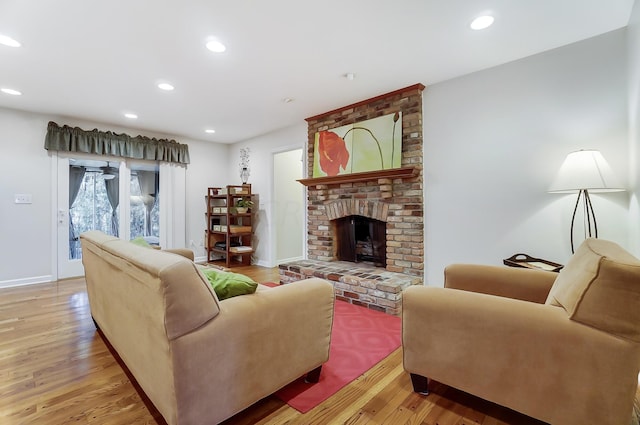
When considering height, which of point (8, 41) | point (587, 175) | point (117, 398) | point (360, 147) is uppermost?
point (8, 41)

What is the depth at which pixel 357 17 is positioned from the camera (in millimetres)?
2029

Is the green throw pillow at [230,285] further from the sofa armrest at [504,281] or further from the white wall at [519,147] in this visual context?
the white wall at [519,147]

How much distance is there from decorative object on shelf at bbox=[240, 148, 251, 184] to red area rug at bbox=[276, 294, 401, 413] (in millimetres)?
3230

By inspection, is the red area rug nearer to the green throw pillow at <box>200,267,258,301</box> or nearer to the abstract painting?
the green throw pillow at <box>200,267,258,301</box>

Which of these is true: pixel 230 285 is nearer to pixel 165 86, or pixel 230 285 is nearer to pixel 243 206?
pixel 165 86

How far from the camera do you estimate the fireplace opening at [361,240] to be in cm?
369

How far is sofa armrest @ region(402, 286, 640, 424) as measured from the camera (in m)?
1.09

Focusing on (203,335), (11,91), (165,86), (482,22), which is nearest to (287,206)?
(165,86)

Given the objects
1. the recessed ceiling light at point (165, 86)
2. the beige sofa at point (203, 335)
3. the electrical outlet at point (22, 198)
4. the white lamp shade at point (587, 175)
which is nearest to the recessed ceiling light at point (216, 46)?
the recessed ceiling light at point (165, 86)

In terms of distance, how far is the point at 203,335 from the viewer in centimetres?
116

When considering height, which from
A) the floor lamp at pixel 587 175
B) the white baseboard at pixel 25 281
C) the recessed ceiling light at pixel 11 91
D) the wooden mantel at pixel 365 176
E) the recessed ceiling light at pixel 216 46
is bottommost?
the white baseboard at pixel 25 281

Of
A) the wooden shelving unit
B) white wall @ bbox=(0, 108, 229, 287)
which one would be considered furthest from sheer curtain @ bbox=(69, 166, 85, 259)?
the wooden shelving unit

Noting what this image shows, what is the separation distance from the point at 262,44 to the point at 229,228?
10.9ft

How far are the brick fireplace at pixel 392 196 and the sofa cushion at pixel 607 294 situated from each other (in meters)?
1.70
